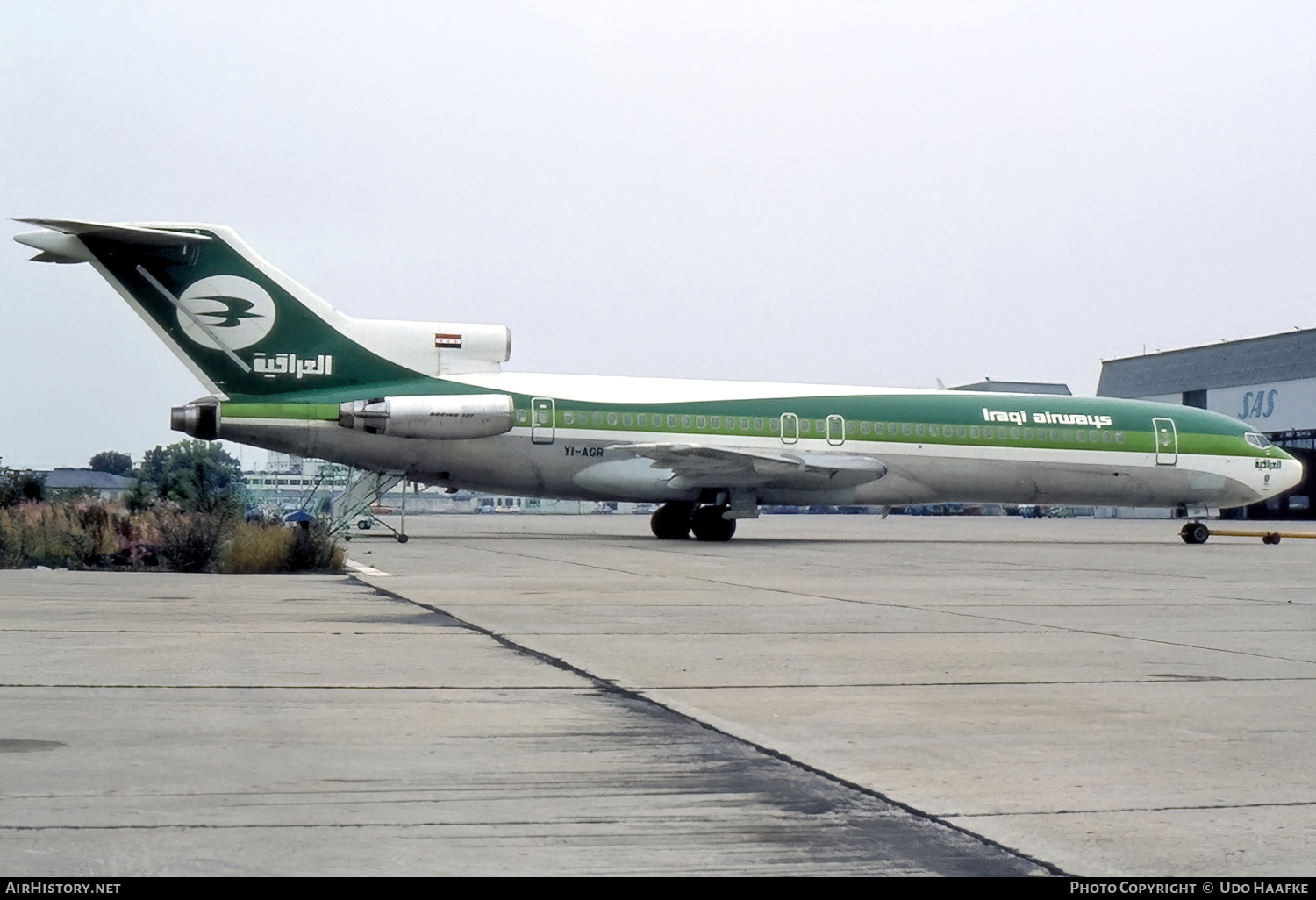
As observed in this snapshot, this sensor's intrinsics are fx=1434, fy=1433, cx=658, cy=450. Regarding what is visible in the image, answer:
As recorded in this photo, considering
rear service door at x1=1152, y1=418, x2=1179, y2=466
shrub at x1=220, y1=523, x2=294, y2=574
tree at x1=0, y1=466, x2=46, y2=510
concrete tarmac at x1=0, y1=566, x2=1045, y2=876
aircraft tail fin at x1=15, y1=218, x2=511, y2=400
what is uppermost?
aircraft tail fin at x1=15, y1=218, x2=511, y2=400

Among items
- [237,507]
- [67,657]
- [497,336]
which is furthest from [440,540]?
[67,657]

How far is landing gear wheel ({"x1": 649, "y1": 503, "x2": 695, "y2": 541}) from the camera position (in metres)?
30.1

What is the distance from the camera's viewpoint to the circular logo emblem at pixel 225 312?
25406 millimetres

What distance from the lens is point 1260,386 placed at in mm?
63781

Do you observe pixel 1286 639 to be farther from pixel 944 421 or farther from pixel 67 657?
pixel 944 421

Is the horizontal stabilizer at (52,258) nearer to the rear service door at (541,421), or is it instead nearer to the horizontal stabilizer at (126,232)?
the horizontal stabilizer at (126,232)

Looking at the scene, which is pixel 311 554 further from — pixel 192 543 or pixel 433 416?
pixel 433 416

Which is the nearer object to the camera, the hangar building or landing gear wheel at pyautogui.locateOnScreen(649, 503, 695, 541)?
landing gear wheel at pyautogui.locateOnScreen(649, 503, 695, 541)

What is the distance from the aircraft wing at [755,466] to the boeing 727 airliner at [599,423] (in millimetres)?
51

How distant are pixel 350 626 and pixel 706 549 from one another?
14950 mm

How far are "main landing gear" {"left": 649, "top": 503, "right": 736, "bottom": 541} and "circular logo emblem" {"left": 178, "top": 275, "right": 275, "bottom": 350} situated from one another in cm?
907

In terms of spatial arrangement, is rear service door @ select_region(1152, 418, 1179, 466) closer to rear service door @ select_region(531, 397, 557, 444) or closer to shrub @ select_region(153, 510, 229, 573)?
rear service door @ select_region(531, 397, 557, 444)

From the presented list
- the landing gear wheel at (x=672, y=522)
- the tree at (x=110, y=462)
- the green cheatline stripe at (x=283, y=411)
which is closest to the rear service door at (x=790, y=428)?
the landing gear wheel at (x=672, y=522)

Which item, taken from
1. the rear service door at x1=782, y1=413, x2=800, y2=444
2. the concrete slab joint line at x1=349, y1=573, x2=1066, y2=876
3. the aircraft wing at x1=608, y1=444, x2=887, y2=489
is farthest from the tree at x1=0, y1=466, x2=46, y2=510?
the concrete slab joint line at x1=349, y1=573, x2=1066, y2=876
